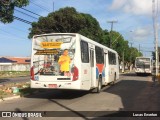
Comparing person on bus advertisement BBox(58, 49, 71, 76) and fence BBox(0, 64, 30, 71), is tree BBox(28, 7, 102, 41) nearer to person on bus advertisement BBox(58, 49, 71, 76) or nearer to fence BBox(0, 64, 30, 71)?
fence BBox(0, 64, 30, 71)

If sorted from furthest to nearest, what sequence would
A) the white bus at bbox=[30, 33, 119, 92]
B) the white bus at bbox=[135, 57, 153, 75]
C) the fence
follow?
the fence
the white bus at bbox=[135, 57, 153, 75]
the white bus at bbox=[30, 33, 119, 92]

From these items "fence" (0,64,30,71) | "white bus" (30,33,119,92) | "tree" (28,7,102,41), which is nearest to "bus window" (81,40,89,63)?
"white bus" (30,33,119,92)

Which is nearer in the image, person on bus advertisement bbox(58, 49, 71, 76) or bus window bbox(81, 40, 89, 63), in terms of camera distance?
person on bus advertisement bbox(58, 49, 71, 76)

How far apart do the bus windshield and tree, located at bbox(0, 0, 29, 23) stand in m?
3.87

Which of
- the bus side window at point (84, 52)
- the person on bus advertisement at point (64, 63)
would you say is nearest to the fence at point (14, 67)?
the bus side window at point (84, 52)

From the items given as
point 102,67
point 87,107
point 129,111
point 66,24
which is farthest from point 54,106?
point 66,24

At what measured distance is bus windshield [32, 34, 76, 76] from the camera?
17.2 metres

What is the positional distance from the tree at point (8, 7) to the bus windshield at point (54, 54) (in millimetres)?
3868

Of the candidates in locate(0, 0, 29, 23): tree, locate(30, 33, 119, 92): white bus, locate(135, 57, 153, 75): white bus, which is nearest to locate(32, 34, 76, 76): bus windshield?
locate(30, 33, 119, 92): white bus

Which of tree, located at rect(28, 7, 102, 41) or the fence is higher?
tree, located at rect(28, 7, 102, 41)

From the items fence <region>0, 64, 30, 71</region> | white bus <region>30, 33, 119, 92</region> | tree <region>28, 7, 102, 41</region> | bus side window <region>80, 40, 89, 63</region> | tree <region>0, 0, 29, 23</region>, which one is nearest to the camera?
white bus <region>30, 33, 119, 92</region>

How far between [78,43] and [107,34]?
72.4 metres

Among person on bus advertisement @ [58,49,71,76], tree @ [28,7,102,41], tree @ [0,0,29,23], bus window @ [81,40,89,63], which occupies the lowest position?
person on bus advertisement @ [58,49,71,76]

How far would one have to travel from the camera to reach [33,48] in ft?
59.5
